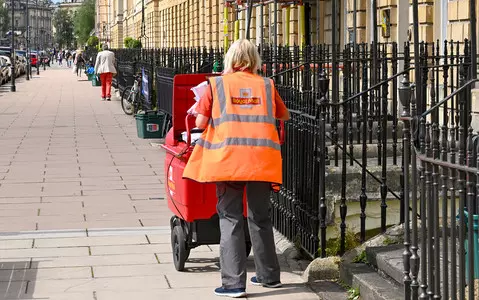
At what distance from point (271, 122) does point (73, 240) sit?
110 inches

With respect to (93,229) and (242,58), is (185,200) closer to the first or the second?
(242,58)

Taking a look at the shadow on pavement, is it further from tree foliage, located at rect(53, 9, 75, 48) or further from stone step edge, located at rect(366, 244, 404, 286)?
tree foliage, located at rect(53, 9, 75, 48)

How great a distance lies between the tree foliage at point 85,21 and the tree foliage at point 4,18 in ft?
39.8

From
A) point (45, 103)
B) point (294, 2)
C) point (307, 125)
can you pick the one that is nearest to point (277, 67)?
point (307, 125)

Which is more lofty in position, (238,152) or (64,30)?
(64,30)

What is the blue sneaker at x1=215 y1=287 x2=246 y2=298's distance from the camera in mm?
7133

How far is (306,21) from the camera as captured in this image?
29469mm

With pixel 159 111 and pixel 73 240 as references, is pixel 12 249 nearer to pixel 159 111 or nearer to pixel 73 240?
pixel 73 240

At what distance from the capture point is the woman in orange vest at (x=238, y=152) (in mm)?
7031

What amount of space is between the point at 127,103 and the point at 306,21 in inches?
229

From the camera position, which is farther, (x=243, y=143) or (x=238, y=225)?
(x=238, y=225)

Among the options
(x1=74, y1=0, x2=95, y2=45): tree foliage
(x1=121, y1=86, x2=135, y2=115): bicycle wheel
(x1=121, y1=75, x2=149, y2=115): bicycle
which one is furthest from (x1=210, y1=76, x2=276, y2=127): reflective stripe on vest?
(x1=74, y1=0, x2=95, y2=45): tree foliage

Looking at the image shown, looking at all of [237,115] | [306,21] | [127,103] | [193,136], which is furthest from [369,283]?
[306,21]

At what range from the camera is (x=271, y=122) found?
7.12 m
